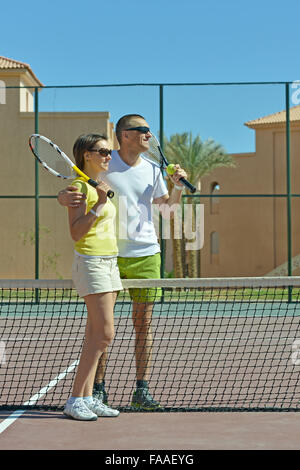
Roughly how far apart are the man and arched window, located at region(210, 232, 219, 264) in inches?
1121

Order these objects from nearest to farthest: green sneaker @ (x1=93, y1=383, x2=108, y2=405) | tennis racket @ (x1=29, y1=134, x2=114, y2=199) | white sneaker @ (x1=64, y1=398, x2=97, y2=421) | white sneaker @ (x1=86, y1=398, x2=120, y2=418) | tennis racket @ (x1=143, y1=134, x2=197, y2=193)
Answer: white sneaker @ (x1=64, y1=398, x2=97, y2=421)
white sneaker @ (x1=86, y1=398, x2=120, y2=418)
tennis racket @ (x1=29, y1=134, x2=114, y2=199)
green sneaker @ (x1=93, y1=383, x2=108, y2=405)
tennis racket @ (x1=143, y1=134, x2=197, y2=193)

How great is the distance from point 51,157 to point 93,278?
3.07ft

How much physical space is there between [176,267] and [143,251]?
740 inches

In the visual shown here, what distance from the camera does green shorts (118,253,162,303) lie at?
455cm

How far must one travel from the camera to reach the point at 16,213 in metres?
22.7

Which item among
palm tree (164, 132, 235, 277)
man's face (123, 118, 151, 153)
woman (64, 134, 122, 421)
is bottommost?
woman (64, 134, 122, 421)

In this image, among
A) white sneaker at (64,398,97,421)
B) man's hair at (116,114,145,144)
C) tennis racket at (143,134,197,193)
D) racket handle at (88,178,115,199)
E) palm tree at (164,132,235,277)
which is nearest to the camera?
racket handle at (88,178,115,199)

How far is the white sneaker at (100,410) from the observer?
421 centimetres

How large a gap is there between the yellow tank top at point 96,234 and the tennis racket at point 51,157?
0.20 metres

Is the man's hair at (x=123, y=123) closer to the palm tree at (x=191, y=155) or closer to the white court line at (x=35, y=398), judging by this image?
the white court line at (x=35, y=398)

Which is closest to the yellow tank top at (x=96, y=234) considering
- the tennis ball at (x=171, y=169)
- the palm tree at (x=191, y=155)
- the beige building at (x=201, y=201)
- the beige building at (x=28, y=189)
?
the tennis ball at (x=171, y=169)

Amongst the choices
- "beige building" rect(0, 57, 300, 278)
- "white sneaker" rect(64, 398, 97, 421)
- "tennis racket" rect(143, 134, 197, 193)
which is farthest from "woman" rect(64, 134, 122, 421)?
"beige building" rect(0, 57, 300, 278)

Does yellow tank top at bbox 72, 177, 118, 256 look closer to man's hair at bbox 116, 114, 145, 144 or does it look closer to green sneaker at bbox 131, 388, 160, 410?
man's hair at bbox 116, 114, 145, 144

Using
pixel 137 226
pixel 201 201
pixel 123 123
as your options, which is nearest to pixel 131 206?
pixel 137 226
